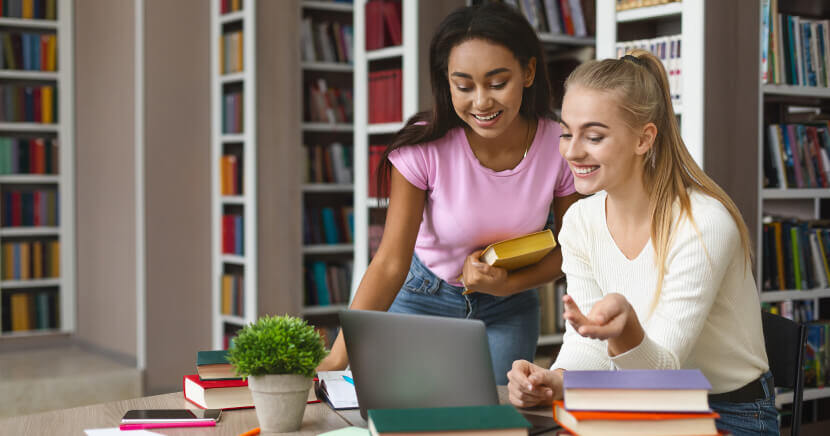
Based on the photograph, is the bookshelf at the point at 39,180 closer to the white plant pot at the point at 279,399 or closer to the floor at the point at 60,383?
the floor at the point at 60,383

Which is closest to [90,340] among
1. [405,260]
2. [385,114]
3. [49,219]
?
[49,219]

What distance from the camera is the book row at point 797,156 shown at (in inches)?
117

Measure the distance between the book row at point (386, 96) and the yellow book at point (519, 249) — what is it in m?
1.98

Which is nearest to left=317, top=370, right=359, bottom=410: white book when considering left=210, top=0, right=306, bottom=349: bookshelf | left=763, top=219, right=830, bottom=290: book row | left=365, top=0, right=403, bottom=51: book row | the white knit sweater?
the white knit sweater

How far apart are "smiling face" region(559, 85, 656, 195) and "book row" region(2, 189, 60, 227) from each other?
16.8ft

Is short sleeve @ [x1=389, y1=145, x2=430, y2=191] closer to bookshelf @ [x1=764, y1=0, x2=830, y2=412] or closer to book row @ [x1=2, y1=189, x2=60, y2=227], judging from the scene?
bookshelf @ [x1=764, y1=0, x2=830, y2=412]


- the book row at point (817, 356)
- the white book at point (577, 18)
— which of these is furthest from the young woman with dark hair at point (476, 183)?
the white book at point (577, 18)

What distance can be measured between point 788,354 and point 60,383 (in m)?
4.13

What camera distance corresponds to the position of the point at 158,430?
1.33 meters

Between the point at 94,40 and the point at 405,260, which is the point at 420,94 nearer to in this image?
the point at 405,260

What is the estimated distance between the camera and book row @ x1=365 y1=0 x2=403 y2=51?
3.84 m

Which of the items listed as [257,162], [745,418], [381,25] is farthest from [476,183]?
[257,162]

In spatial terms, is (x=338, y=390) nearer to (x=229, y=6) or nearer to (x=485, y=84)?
(x=485, y=84)

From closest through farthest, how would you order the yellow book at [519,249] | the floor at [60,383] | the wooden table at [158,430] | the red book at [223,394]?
the wooden table at [158,430] → the red book at [223,394] → the yellow book at [519,249] → the floor at [60,383]
